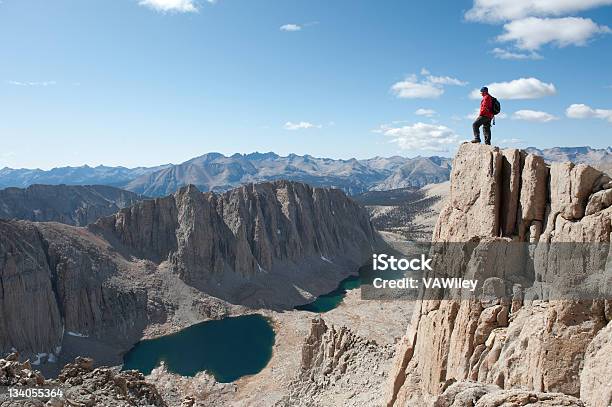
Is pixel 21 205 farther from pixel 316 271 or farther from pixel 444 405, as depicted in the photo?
pixel 444 405

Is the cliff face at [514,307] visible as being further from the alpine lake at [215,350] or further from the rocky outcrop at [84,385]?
the alpine lake at [215,350]

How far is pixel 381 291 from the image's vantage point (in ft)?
316

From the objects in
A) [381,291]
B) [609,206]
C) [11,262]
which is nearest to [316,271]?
[381,291]

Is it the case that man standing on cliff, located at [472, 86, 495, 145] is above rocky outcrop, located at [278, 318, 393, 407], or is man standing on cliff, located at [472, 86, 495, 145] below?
above

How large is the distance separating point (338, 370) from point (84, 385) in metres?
22.7

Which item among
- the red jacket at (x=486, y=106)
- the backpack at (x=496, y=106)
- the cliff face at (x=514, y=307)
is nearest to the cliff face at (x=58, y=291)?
the cliff face at (x=514, y=307)

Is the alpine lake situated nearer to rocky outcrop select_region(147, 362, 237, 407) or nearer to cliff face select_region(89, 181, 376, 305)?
rocky outcrop select_region(147, 362, 237, 407)

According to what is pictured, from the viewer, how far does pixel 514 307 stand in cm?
1780

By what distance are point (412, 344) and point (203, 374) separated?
44090mm

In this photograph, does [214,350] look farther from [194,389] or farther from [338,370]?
[338,370]

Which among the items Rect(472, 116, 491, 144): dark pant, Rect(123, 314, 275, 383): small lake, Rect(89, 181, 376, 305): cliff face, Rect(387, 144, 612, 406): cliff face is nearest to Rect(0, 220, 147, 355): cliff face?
Rect(123, 314, 275, 383): small lake

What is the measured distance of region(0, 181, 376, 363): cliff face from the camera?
68625 mm

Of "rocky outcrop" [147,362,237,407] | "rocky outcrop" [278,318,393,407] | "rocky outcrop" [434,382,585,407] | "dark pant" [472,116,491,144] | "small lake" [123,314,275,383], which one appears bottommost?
"small lake" [123,314,275,383]

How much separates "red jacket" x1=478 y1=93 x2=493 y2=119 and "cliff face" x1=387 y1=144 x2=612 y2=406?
Result: 1.76 m
